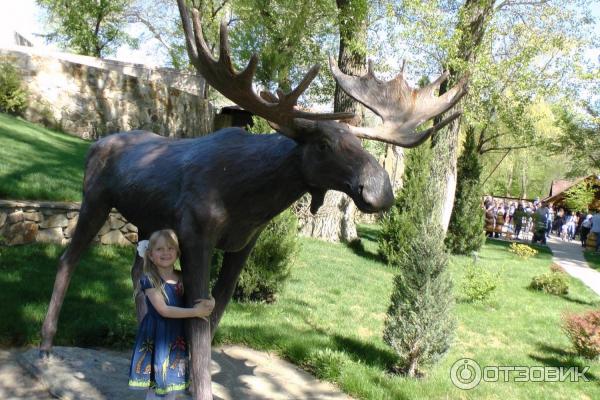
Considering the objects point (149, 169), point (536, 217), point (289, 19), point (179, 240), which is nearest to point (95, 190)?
point (149, 169)

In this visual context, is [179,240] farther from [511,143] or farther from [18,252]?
[511,143]

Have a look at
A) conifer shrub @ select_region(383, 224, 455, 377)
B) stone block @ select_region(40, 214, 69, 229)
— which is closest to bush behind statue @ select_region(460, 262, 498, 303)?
conifer shrub @ select_region(383, 224, 455, 377)

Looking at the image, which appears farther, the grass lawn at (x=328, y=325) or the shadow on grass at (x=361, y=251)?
the shadow on grass at (x=361, y=251)

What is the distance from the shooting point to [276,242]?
21.7 ft

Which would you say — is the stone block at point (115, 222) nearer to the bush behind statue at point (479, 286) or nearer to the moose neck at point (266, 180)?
the moose neck at point (266, 180)

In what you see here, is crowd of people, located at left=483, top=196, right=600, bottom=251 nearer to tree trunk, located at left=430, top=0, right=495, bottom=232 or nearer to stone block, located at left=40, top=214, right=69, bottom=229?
tree trunk, located at left=430, top=0, right=495, bottom=232

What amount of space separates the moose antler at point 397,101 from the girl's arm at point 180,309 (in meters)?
1.22

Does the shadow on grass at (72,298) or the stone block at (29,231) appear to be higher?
the stone block at (29,231)

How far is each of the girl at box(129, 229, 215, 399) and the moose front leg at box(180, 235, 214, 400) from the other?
8 cm

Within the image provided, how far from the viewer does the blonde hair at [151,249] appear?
2678mm

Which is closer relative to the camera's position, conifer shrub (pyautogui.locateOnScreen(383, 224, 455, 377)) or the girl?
the girl

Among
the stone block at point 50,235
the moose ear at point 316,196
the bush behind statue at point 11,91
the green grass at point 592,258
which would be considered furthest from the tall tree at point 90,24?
the moose ear at point 316,196

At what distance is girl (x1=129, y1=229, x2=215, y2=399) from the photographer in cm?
271

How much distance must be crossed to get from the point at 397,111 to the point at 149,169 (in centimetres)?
152
